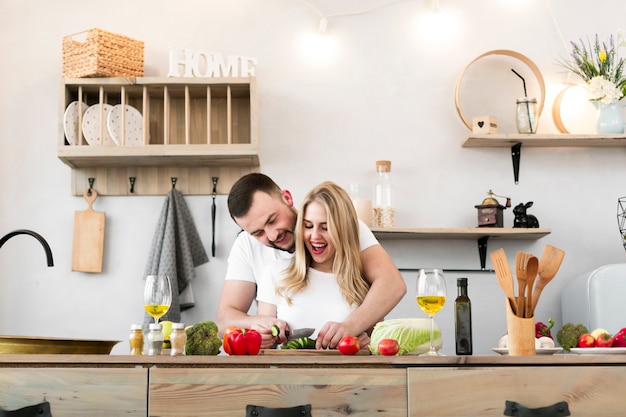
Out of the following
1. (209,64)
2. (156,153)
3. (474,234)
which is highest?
(209,64)

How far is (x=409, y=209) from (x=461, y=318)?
2.09 meters

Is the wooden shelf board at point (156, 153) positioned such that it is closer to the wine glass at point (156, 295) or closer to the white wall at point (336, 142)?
the white wall at point (336, 142)

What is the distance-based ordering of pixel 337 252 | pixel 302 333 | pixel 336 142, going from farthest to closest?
Result: pixel 336 142, pixel 337 252, pixel 302 333

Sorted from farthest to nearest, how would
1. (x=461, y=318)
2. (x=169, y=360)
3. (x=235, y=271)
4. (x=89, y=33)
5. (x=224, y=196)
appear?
(x=224, y=196) < (x=89, y=33) < (x=235, y=271) < (x=461, y=318) < (x=169, y=360)

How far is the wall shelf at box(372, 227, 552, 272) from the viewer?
3943 millimetres

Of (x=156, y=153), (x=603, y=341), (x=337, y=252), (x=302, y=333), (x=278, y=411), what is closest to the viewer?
(x=278, y=411)

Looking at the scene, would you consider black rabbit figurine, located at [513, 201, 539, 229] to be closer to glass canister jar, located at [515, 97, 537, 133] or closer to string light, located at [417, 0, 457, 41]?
glass canister jar, located at [515, 97, 537, 133]

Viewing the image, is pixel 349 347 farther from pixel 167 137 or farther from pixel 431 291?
pixel 167 137

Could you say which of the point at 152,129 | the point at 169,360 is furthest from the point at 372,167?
the point at 169,360

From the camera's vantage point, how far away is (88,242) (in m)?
4.12

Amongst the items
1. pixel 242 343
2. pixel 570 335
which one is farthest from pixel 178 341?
pixel 570 335

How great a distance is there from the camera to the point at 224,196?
419 cm

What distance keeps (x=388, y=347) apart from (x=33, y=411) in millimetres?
855

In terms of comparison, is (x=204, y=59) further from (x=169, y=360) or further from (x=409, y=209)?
(x=169, y=360)
